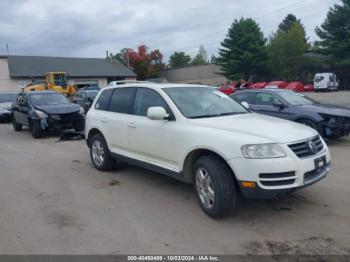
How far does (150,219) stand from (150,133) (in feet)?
4.49

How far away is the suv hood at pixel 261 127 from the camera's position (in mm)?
4203

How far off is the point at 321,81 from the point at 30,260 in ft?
130

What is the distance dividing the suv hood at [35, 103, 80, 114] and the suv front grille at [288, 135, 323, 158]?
9563mm

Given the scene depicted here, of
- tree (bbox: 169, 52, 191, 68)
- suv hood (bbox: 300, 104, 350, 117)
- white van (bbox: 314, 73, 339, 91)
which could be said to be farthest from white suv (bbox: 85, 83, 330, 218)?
tree (bbox: 169, 52, 191, 68)

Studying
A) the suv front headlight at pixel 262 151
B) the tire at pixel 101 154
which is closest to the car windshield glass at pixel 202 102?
the suv front headlight at pixel 262 151

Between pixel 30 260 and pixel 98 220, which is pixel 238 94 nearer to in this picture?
pixel 98 220

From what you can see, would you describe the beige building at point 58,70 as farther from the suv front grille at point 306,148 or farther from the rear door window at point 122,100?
the suv front grille at point 306,148

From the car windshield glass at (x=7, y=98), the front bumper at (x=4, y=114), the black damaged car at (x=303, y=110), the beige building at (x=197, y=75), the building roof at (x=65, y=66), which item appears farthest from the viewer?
Answer: the beige building at (x=197, y=75)

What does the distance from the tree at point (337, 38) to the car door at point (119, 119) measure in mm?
37755

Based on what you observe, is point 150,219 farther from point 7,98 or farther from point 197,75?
point 197,75

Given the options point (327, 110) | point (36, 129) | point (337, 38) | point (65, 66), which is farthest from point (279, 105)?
point (65, 66)

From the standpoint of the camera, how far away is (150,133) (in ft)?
17.6

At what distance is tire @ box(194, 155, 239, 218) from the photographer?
419cm

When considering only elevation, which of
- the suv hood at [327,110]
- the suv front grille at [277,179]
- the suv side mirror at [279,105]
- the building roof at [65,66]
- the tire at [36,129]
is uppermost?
the building roof at [65,66]
